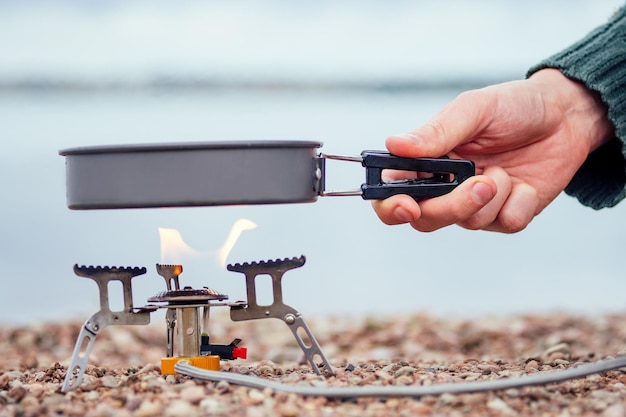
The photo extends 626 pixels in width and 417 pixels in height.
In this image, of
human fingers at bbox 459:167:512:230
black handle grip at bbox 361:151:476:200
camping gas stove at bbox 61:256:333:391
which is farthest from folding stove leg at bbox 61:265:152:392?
human fingers at bbox 459:167:512:230

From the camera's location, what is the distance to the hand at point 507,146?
1.84 m

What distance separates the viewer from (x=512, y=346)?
2.85 meters

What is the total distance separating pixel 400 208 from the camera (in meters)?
1.81

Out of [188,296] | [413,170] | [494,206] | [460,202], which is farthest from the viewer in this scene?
[494,206]

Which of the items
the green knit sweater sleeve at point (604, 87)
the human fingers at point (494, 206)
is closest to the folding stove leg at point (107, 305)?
the human fingers at point (494, 206)

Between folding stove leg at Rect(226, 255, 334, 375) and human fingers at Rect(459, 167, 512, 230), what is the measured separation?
2.08 feet

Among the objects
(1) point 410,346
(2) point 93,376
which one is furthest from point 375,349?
(2) point 93,376

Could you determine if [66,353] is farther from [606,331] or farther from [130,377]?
[606,331]

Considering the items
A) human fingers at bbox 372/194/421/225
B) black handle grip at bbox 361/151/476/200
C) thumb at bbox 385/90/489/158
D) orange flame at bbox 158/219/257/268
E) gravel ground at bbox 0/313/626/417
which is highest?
thumb at bbox 385/90/489/158

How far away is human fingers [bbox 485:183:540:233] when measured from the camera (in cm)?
218

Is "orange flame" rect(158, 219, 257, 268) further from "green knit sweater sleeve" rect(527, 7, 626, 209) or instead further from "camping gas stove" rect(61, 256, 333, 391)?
"green knit sweater sleeve" rect(527, 7, 626, 209)

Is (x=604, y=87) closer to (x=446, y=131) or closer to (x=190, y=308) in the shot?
(x=446, y=131)

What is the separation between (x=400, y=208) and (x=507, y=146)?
566 mm

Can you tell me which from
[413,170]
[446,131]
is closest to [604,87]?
[446,131]
